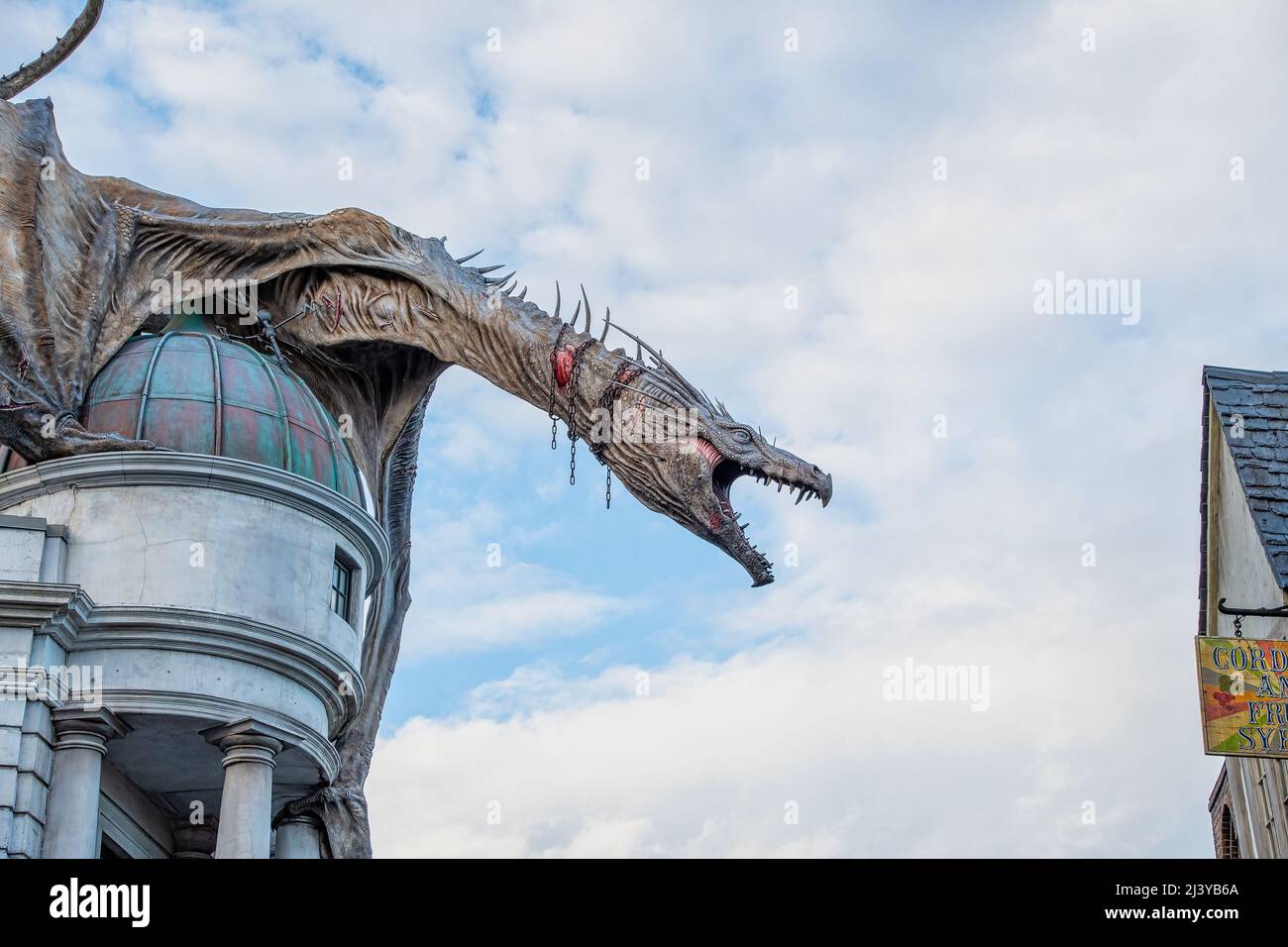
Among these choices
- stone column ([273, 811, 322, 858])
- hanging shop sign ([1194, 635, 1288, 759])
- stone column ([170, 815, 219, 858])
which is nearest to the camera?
hanging shop sign ([1194, 635, 1288, 759])

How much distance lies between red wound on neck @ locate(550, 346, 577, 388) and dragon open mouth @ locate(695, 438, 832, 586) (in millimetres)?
2324

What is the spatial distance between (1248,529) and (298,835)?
1407 cm

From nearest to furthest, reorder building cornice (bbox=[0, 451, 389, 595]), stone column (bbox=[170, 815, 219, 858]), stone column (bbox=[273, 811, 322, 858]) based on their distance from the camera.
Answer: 1. building cornice (bbox=[0, 451, 389, 595])
2. stone column (bbox=[170, 815, 219, 858])
3. stone column (bbox=[273, 811, 322, 858])

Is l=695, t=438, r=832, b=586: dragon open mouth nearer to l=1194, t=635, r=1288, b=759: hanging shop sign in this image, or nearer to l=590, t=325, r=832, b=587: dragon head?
l=590, t=325, r=832, b=587: dragon head

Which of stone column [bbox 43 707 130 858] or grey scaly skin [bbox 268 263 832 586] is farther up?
grey scaly skin [bbox 268 263 832 586]

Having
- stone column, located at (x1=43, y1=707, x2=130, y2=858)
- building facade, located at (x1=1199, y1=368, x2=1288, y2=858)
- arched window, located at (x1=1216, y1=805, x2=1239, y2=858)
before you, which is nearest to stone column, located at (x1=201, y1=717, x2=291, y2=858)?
stone column, located at (x1=43, y1=707, x2=130, y2=858)

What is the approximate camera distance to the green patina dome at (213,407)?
916 inches

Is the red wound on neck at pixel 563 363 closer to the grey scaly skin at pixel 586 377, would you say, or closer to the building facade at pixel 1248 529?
the grey scaly skin at pixel 586 377

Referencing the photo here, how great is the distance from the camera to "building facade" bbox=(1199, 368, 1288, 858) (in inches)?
854

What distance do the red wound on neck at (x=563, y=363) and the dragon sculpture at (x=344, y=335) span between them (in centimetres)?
3

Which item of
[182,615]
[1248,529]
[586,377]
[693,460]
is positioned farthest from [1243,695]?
[182,615]
